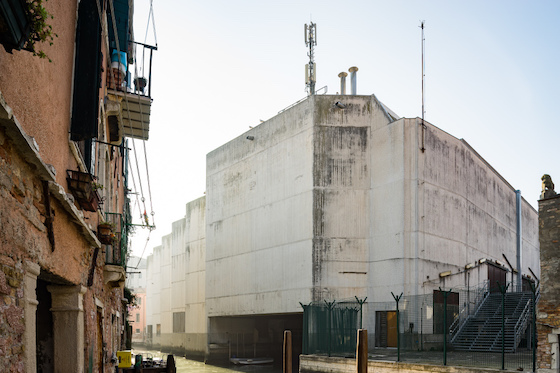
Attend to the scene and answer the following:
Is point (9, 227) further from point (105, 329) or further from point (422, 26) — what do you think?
point (422, 26)

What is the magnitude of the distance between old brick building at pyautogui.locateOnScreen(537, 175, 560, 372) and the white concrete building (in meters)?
10.3

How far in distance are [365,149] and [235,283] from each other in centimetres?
1141

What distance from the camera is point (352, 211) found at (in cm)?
2714

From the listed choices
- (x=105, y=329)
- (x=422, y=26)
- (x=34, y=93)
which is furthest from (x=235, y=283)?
(x=34, y=93)

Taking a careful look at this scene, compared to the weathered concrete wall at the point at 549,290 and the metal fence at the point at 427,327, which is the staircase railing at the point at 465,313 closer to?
the metal fence at the point at 427,327

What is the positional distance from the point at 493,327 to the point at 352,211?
8.10m

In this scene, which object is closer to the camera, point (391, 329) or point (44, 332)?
point (44, 332)

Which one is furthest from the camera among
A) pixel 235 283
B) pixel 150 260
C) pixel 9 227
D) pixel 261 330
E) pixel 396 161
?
pixel 150 260

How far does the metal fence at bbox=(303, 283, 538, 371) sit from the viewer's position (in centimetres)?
2166

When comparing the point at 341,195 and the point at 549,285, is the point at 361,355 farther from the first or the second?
the point at 341,195

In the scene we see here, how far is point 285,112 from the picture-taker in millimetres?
29547

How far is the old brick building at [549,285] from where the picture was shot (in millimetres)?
13891

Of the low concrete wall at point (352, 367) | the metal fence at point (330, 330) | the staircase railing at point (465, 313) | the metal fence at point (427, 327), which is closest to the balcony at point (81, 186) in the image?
the low concrete wall at point (352, 367)

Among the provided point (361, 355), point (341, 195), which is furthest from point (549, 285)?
point (341, 195)
